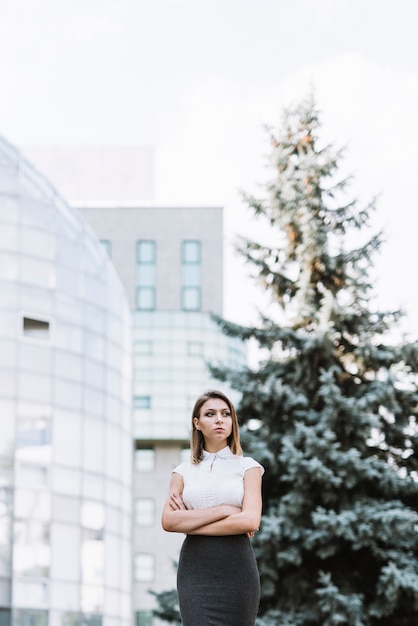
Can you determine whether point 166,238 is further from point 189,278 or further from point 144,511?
point 144,511

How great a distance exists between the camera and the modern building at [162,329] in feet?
222

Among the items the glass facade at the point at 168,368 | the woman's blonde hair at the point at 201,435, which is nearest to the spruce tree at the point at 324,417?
the woman's blonde hair at the point at 201,435

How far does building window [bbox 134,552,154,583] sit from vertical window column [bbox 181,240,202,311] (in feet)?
46.5

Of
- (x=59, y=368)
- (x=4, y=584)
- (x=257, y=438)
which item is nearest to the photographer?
(x=257, y=438)

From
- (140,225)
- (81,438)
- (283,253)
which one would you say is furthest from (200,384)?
(283,253)

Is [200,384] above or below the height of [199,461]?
above

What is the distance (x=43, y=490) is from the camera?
3058 centimetres

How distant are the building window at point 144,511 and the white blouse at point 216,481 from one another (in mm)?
65269

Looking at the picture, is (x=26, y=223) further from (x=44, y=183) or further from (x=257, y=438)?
(x=257, y=438)

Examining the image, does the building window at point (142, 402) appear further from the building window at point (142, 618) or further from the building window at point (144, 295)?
the building window at point (142, 618)

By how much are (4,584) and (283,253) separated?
14.4 meters

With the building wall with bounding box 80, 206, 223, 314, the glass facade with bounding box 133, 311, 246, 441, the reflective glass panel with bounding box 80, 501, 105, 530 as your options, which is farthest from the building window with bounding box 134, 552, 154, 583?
the reflective glass panel with bounding box 80, 501, 105, 530

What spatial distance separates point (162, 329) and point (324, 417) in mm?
51767

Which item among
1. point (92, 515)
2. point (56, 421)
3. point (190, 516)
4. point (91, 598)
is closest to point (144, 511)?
point (92, 515)
